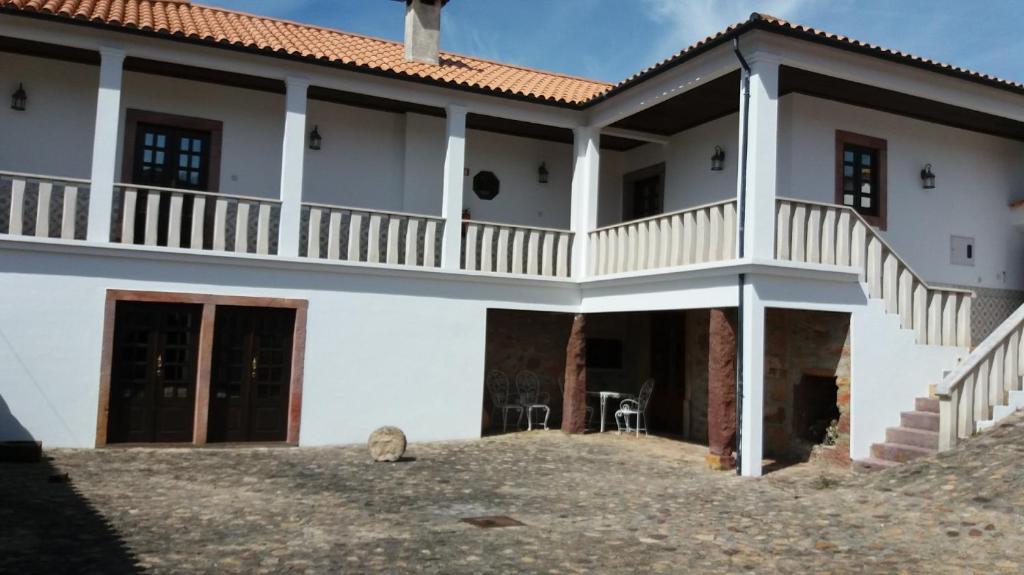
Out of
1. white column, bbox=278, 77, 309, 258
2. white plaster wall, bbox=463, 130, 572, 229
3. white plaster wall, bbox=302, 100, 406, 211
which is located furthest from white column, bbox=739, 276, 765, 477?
white plaster wall, bbox=302, 100, 406, 211

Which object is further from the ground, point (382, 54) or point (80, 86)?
point (382, 54)

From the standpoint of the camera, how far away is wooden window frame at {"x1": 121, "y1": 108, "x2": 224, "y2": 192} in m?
11.4

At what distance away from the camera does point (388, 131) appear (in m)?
13.1

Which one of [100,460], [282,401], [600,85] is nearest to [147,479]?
[100,460]

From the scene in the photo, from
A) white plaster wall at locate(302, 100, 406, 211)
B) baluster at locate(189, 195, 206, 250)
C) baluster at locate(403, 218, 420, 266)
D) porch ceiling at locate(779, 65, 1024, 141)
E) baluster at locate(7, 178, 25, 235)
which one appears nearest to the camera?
baluster at locate(7, 178, 25, 235)

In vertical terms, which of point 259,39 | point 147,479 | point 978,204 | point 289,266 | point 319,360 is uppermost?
point 259,39

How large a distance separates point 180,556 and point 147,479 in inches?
123

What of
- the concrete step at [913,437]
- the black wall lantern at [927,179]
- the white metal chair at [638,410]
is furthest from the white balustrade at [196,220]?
the black wall lantern at [927,179]

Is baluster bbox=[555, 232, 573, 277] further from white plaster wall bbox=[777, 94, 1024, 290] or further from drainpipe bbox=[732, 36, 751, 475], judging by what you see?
drainpipe bbox=[732, 36, 751, 475]

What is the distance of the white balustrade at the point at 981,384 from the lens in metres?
9.12

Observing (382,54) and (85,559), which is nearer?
(85,559)

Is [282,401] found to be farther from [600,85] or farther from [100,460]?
[600,85]

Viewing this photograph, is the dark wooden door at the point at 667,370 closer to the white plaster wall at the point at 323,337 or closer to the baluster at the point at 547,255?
the white plaster wall at the point at 323,337

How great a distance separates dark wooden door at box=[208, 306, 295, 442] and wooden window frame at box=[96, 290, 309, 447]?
0.18 metres
